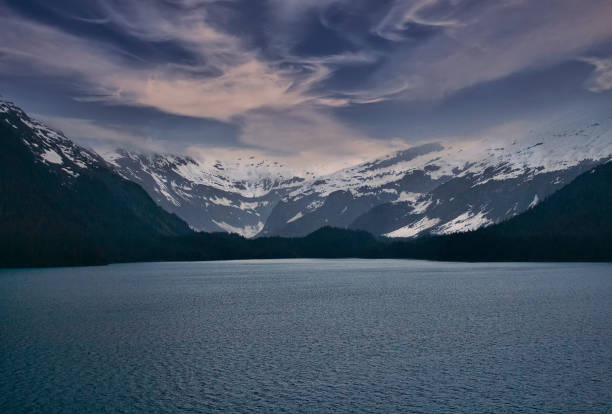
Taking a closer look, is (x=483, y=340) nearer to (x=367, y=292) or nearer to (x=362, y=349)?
(x=362, y=349)

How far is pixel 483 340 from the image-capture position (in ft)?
254

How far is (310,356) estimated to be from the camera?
224 ft

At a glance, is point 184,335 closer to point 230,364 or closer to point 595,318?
point 230,364

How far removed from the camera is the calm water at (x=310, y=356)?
49625 millimetres

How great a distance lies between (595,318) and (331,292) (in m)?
79.2

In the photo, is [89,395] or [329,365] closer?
[89,395]

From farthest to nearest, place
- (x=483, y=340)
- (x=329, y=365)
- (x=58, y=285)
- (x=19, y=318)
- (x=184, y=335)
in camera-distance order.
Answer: (x=58, y=285) → (x=19, y=318) → (x=184, y=335) → (x=483, y=340) → (x=329, y=365)

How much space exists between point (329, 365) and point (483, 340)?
2595cm

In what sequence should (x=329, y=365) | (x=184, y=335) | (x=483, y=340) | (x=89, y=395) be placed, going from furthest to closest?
(x=184, y=335)
(x=483, y=340)
(x=329, y=365)
(x=89, y=395)

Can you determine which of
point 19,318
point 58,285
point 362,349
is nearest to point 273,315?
point 362,349

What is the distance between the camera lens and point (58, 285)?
616ft

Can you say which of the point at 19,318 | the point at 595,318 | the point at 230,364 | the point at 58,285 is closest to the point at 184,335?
the point at 230,364

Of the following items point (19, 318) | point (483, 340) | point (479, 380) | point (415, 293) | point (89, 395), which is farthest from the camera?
point (415, 293)

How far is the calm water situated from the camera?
49625mm
